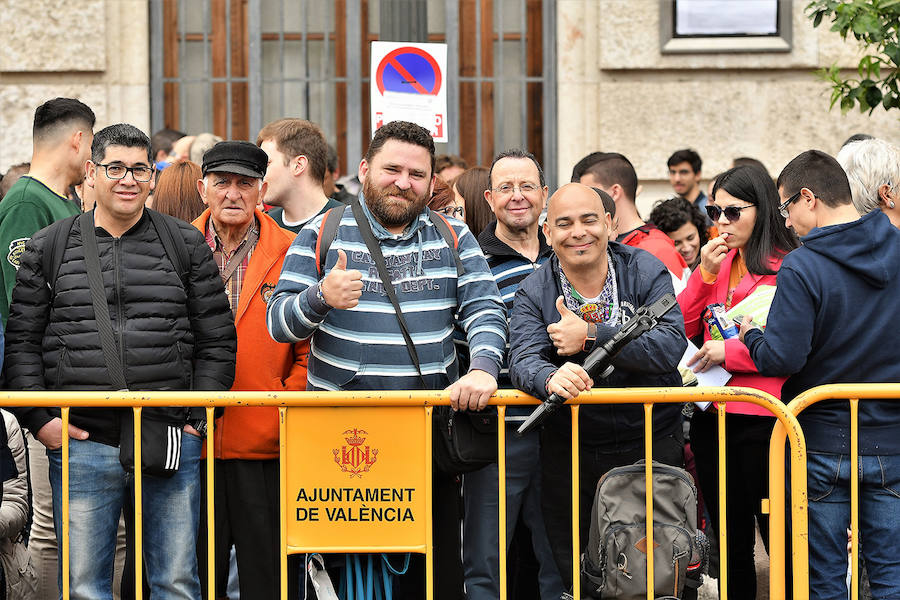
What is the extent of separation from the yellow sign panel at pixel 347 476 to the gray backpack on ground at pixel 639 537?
2.29 feet

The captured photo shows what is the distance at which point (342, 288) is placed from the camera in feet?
13.0

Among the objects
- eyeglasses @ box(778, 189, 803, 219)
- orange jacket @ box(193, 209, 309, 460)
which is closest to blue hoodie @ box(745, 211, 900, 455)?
eyeglasses @ box(778, 189, 803, 219)

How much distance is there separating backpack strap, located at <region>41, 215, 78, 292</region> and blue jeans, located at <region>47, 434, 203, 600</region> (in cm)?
61

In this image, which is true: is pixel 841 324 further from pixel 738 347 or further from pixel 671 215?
pixel 671 215

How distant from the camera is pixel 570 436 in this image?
4629mm

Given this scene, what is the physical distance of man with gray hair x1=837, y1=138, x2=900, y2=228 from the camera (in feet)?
15.5

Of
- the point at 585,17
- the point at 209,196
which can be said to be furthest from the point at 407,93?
the point at 585,17

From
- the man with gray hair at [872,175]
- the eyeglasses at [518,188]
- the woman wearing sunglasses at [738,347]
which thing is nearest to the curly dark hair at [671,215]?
the woman wearing sunglasses at [738,347]

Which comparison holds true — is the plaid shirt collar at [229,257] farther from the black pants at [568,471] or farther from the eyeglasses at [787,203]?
the eyeglasses at [787,203]

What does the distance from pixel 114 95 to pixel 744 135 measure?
16.6 ft

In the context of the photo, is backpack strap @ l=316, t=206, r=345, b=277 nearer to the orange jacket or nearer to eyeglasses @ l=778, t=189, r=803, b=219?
the orange jacket

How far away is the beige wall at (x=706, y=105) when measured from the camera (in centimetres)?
941

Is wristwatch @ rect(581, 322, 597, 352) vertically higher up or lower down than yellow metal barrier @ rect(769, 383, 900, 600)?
higher up

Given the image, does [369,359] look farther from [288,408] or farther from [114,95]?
[114,95]
